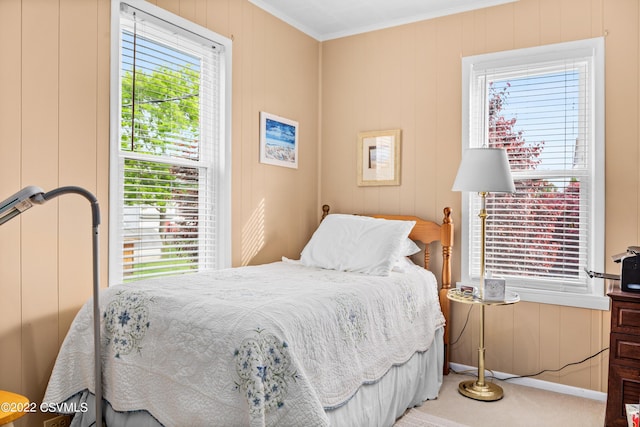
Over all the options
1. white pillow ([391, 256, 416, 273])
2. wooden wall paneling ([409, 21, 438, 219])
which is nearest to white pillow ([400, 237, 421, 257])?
white pillow ([391, 256, 416, 273])

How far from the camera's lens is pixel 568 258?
10.0 ft

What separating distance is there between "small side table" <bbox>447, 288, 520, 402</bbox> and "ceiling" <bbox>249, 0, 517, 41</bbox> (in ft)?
6.87

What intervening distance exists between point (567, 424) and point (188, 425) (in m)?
2.12

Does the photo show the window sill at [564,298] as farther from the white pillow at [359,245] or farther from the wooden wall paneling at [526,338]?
the white pillow at [359,245]

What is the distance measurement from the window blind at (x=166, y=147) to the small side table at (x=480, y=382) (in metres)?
1.69

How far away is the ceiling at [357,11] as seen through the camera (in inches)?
133

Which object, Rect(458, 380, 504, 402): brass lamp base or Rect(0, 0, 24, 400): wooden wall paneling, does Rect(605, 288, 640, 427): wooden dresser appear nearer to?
Rect(458, 380, 504, 402): brass lamp base

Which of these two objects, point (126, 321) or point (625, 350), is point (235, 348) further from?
point (625, 350)

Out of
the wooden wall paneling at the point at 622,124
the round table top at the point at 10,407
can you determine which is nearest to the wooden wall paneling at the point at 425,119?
the wooden wall paneling at the point at 622,124

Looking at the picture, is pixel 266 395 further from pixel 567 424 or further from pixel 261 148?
pixel 261 148

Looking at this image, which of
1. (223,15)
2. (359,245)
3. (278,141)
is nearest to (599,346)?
(359,245)

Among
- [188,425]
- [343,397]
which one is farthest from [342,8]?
[188,425]

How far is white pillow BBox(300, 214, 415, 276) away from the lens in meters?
3.00

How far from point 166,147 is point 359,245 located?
1413mm
